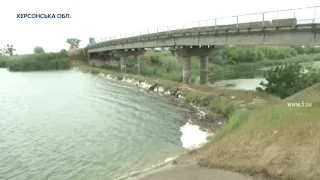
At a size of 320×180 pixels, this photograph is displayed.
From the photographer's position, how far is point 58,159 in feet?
50.6

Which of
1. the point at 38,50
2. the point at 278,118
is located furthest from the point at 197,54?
the point at 38,50

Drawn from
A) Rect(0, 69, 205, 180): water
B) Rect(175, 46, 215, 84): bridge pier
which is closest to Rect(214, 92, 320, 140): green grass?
Rect(0, 69, 205, 180): water

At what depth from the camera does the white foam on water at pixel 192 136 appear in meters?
16.8

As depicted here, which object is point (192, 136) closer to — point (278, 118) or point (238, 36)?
point (278, 118)

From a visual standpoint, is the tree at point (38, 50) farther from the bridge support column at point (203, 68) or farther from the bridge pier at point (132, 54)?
the bridge support column at point (203, 68)

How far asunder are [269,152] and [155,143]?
287 inches

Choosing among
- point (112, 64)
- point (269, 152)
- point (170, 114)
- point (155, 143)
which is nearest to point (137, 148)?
point (155, 143)

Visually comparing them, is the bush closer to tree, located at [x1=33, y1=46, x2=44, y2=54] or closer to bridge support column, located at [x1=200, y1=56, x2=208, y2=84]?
bridge support column, located at [x1=200, y1=56, x2=208, y2=84]

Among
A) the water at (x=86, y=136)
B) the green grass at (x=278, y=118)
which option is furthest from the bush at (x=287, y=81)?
the green grass at (x=278, y=118)

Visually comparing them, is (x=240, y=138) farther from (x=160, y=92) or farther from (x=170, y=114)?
(x=160, y=92)

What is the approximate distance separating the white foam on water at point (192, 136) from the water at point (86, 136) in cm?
36

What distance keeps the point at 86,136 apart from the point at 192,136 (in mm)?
6151

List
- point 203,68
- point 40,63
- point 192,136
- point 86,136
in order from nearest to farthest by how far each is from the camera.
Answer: point 192,136 → point 86,136 → point 203,68 → point 40,63

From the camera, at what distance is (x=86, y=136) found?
19531 mm
